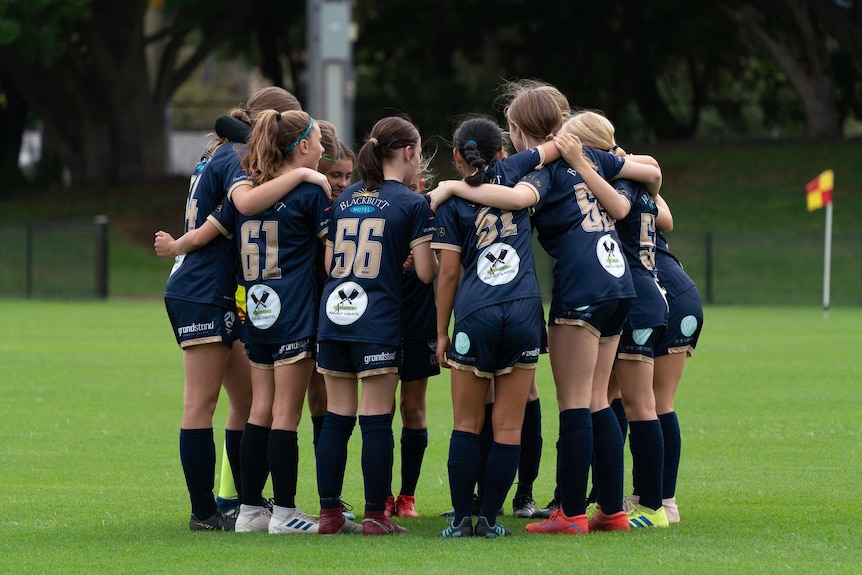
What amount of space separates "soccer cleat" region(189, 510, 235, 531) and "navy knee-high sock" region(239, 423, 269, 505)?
0.18m

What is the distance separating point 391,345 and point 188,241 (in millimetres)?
1109

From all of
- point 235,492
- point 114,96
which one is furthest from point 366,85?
point 235,492

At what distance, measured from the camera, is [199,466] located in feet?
21.7

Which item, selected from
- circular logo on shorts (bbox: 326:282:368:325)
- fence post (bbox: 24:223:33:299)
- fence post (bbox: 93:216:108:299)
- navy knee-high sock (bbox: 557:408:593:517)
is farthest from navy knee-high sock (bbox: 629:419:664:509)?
fence post (bbox: 24:223:33:299)

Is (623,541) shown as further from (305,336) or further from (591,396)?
(305,336)

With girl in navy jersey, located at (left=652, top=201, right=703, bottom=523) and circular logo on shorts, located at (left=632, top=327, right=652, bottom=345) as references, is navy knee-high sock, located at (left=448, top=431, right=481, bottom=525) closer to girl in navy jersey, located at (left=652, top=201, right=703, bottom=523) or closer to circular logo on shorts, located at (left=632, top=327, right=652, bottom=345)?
circular logo on shorts, located at (left=632, top=327, right=652, bottom=345)

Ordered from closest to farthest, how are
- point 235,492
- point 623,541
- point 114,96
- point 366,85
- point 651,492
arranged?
point 623,541
point 651,492
point 235,492
point 114,96
point 366,85

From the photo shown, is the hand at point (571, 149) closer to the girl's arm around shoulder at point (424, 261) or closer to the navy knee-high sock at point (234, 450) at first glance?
the girl's arm around shoulder at point (424, 261)

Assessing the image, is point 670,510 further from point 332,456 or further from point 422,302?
point 332,456

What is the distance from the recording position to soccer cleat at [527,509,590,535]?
640 centimetres

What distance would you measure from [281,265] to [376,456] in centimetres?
100

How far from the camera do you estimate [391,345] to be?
6348mm

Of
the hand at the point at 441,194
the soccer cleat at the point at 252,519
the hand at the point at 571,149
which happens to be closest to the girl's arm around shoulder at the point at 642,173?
the hand at the point at 571,149

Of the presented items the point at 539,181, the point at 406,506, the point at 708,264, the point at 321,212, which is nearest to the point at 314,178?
the point at 321,212
